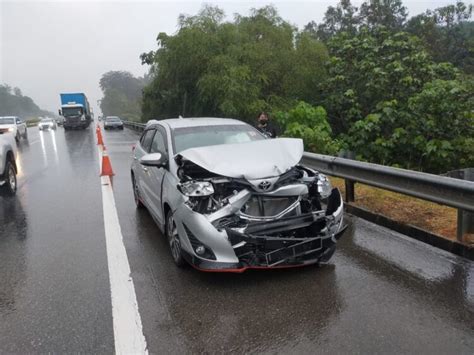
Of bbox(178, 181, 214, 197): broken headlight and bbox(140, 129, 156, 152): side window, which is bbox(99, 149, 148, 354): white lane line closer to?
bbox(178, 181, 214, 197): broken headlight

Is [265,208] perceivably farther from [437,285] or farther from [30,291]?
[30,291]

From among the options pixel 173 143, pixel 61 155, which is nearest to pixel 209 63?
pixel 61 155

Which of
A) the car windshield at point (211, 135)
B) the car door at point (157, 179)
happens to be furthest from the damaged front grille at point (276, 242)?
the car windshield at point (211, 135)

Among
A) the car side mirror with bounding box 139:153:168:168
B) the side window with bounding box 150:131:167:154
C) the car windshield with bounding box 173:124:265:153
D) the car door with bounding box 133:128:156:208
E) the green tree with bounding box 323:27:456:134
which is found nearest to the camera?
the car side mirror with bounding box 139:153:168:168

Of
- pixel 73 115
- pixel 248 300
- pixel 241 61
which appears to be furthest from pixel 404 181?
pixel 73 115

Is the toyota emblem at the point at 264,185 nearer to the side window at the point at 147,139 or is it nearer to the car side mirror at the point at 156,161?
the car side mirror at the point at 156,161

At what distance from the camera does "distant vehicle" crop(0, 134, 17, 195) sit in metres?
8.64

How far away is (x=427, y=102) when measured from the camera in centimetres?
1127

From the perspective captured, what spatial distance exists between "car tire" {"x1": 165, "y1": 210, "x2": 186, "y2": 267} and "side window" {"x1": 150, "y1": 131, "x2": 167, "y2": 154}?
3.54ft

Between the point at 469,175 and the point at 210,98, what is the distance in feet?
51.6

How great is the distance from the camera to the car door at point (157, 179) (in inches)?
A: 207

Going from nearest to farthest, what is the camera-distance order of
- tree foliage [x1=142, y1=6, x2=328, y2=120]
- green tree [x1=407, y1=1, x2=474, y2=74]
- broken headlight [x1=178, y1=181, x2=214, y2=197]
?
1. broken headlight [x1=178, y1=181, x2=214, y2=197]
2. tree foliage [x1=142, y1=6, x2=328, y2=120]
3. green tree [x1=407, y1=1, x2=474, y2=74]

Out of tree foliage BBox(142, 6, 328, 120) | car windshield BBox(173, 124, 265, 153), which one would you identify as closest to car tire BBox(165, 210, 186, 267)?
car windshield BBox(173, 124, 265, 153)

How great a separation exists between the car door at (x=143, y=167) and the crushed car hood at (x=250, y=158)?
171 centimetres
